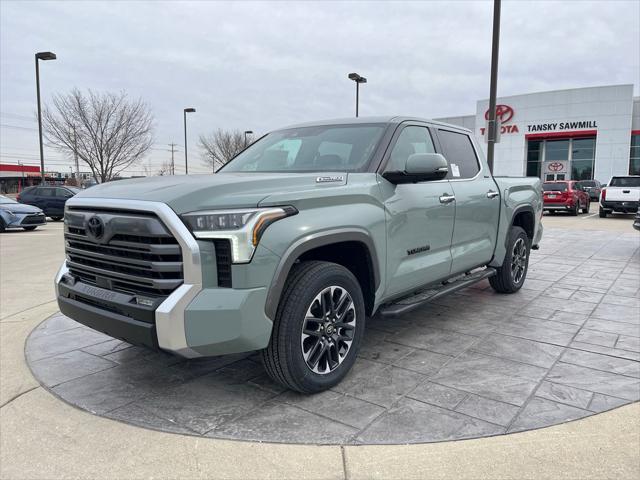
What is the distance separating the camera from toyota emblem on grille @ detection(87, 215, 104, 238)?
9.71 ft

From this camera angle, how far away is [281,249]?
2795 mm

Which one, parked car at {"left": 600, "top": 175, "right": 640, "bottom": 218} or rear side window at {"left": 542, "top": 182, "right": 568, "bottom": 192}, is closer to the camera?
parked car at {"left": 600, "top": 175, "right": 640, "bottom": 218}

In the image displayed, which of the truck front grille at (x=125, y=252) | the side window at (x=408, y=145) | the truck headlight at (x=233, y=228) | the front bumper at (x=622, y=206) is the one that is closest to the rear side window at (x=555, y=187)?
the front bumper at (x=622, y=206)

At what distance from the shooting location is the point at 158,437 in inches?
108

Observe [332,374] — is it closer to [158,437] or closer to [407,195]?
[158,437]

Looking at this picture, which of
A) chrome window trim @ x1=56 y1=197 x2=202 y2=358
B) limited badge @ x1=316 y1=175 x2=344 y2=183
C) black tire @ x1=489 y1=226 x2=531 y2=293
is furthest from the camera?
black tire @ x1=489 y1=226 x2=531 y2=293

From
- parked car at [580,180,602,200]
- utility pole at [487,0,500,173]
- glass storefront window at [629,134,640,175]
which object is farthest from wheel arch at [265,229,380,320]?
glass storefront window at [629,134,640,175]

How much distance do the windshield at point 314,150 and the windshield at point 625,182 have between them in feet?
60.5

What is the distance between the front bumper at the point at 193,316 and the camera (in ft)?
8.55

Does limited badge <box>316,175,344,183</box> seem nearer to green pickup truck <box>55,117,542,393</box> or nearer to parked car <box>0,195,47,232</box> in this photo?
green pickup truck <box>55,117,542,393</box>

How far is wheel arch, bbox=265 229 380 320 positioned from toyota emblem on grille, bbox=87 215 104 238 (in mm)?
1107

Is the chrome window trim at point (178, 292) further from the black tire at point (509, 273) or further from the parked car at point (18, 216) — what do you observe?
the parked car at point (18, 216)

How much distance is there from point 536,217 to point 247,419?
15.9 feet

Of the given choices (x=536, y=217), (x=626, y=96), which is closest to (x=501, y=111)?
(x=626, y=96)
